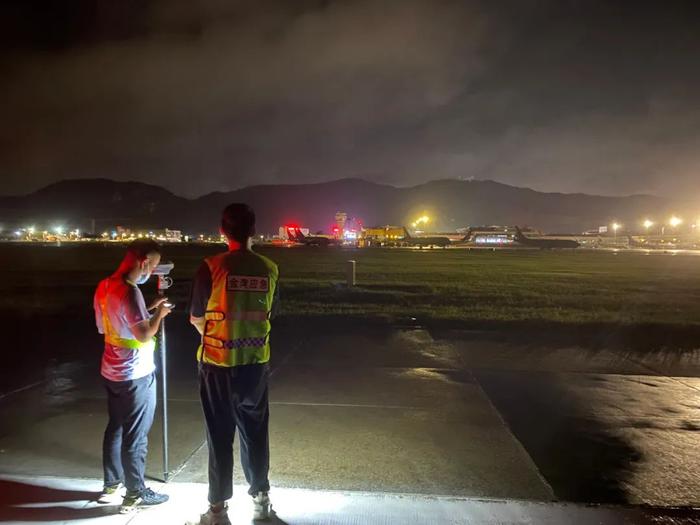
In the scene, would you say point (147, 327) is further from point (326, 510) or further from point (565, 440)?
point (565, 440)

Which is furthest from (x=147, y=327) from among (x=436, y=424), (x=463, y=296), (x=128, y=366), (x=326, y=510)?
(x=463, y=296)

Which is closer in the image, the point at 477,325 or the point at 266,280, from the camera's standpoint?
the point at 266,280

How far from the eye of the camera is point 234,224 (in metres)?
3.47

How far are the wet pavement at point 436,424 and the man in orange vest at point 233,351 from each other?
0.90m

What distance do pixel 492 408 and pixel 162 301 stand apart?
431cm

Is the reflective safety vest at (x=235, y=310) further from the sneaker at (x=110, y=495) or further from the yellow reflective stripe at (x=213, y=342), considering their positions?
the sneaker at (x=110, y=495)

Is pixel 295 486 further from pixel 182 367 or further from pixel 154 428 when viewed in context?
pixel 182 367

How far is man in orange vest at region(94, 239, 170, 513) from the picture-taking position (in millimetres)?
3656

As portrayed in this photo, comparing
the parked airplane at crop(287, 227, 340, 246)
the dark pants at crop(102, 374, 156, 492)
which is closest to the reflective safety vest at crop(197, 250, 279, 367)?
the dark pants at crop(102, 374, 156, 492)

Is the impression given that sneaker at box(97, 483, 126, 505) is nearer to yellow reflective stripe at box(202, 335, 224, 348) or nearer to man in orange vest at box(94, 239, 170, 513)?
man in orange vest at box(94, 239, 170, 513)

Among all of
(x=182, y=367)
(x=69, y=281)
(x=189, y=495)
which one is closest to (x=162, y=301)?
(x=189, y=495)

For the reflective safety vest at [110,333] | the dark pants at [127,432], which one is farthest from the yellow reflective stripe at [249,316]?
the dark pants at [127,432]

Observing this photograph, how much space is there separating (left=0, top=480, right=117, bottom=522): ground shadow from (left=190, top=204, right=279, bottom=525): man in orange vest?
0.89m

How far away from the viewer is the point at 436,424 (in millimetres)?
5742
